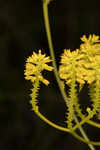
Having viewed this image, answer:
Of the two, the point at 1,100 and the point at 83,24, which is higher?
the point at 83,24

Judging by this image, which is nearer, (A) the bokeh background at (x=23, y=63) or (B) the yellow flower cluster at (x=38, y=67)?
(B) the yellow flower cluster at (x=38, y=67)

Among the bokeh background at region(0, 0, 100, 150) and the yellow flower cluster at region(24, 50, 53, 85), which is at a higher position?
the bokeh background at region(0, 0, 100, 150)

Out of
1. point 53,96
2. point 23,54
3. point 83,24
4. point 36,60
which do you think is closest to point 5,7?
point 23,54

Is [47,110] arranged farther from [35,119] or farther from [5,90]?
[5,90]

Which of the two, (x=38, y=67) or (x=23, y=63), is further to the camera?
(x=23, y=63)

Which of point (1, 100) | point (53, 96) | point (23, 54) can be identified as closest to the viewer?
point (1, 100)

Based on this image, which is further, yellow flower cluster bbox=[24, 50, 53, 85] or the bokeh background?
the bokeh background

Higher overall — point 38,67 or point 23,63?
point 23,63

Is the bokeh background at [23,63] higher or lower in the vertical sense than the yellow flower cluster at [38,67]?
higher
